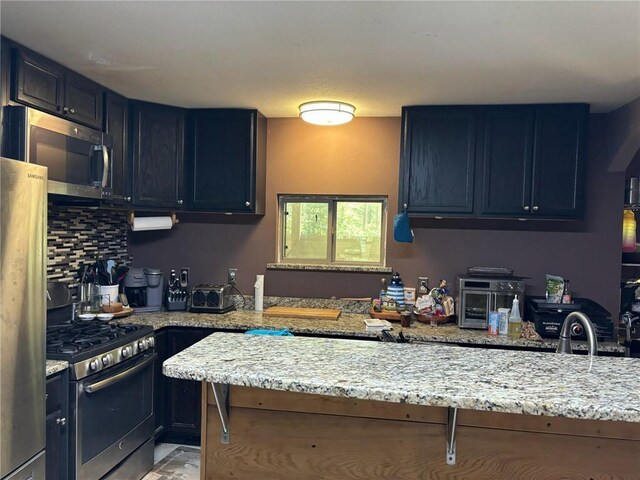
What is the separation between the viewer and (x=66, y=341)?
2.37 m

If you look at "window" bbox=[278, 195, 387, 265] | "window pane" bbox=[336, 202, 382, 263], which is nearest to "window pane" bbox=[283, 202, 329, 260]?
"window" bbox=[278, 195, 387, 265]

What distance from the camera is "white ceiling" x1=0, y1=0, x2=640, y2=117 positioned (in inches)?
69.1

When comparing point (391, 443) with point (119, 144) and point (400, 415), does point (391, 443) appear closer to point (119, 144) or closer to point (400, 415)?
point (400, 415)

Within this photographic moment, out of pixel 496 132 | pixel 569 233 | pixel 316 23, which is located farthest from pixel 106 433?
pixel 569 233

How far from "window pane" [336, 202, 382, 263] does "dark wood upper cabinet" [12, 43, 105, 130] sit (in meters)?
1.76

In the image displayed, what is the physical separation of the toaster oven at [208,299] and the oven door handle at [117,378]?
57 cm

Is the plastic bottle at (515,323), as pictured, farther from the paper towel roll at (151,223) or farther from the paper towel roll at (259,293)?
the paper towel roll at (151,223)

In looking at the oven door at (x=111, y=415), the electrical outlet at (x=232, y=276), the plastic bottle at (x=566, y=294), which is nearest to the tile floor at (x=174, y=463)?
the oven door at (x=111, y=415)

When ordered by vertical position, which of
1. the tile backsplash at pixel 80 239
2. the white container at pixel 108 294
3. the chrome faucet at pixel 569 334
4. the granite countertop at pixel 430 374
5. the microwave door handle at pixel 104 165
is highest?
the microwave door handle at pixel 104 165

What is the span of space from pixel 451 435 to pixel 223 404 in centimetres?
70

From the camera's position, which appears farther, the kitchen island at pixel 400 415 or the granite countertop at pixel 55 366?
the granite countertop at pixel 55 366

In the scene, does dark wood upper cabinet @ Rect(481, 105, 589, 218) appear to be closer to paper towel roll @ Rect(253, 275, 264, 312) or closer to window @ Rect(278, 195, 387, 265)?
window @ Rect(278, 195, 387, 265)

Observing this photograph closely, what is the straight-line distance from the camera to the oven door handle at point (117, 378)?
7.41 ft

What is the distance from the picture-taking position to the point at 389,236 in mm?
3504
